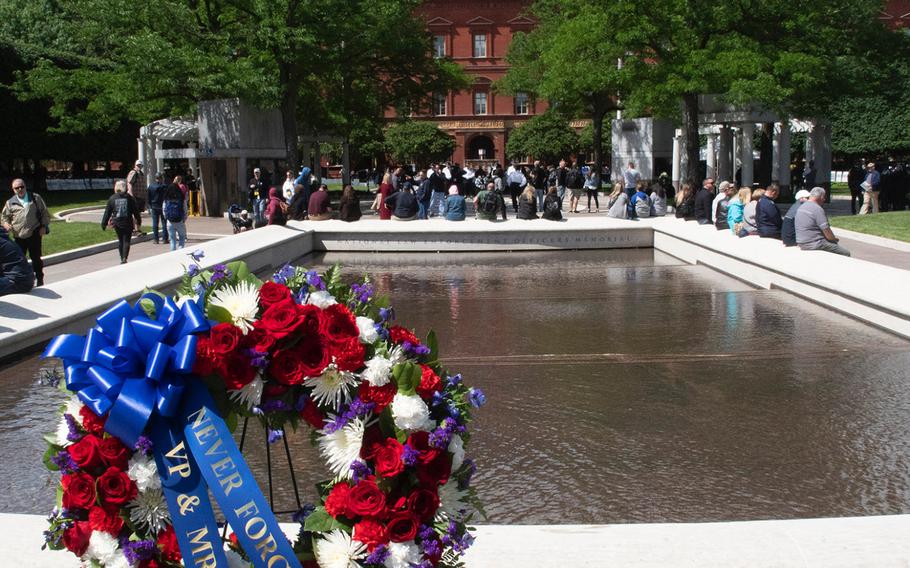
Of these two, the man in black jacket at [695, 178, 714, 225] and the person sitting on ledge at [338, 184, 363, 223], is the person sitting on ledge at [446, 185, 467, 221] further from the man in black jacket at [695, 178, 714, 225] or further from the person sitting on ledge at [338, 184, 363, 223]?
the man in black jacket at [695, 178, 714, 225]

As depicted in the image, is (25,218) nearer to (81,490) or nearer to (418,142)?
(81,490)

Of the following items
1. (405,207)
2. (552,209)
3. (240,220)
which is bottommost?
(240,220)

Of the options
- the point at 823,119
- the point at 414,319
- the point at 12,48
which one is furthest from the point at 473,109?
the point at 414,319

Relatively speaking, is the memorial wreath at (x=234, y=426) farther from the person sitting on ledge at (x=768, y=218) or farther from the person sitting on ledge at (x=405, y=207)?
the person sitting on ledge at (x=405, y=207)

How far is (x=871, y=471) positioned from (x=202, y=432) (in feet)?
15.2

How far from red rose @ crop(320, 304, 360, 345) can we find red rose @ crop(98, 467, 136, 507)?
2.45 ft

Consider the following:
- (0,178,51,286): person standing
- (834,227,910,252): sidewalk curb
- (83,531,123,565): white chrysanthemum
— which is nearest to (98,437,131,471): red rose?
(83,531,123,565): white chrysanthemum

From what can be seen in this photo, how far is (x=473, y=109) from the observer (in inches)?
3497

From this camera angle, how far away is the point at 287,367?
3355 mm

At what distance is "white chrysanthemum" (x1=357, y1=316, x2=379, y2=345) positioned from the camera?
11.3 ft

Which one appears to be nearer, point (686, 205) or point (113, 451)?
point (113, 451)

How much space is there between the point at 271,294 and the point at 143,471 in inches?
26.4

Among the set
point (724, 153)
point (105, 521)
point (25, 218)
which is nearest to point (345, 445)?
point (105, 521)

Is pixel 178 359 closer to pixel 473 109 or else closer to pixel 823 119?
pixel 823 119
